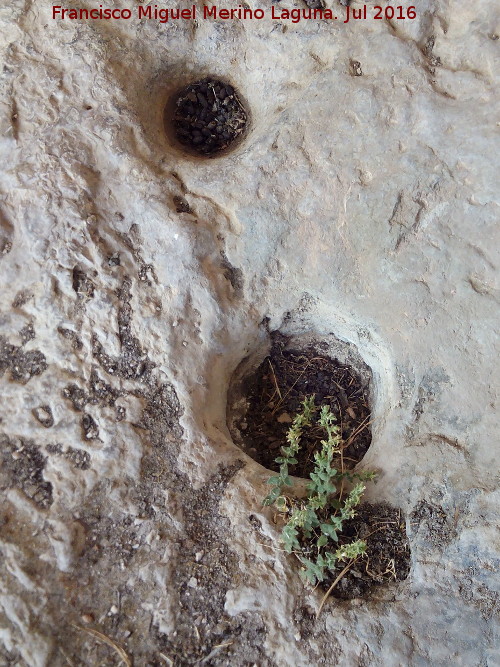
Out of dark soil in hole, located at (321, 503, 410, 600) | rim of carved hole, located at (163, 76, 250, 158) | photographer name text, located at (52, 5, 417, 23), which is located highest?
photographer name text, located at (52, 5, 417, 23)

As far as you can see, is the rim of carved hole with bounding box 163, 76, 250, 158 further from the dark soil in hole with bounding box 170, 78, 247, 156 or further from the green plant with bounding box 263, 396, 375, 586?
the green plant with bounding box 263, 396, 375, 586

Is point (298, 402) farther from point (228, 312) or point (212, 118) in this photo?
point (212, 118)

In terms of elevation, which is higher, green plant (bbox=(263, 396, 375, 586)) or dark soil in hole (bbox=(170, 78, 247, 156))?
dark soil in hole (bbox=(170, 78, 247, 156))

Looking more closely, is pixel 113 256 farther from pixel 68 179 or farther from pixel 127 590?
pixel 127 590

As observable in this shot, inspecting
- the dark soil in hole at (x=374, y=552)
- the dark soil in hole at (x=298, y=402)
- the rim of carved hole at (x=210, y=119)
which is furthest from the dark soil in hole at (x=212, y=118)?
the dark soil in hole at (x=374, y=552)

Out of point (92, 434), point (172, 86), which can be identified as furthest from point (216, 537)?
point (172, 86)

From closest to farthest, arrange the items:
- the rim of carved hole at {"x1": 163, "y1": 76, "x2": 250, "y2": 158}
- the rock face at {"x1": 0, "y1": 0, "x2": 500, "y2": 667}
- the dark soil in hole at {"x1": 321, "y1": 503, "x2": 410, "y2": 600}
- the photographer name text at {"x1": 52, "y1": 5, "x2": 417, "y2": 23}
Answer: the rock face at {"x1": 0, "y1": 0, "x2": 500, "y2": 667}, the dark soil in hole at {"x1": 321, "y1": 503, "x2": 410, "y2": 600}, the photographer name text at {"x1": 52, "y1": 5, "x2": 417, "y2": 23}, the rim of carved hole at {"x1": 163, "y1": 76, "x2": 250, "y2": 158}

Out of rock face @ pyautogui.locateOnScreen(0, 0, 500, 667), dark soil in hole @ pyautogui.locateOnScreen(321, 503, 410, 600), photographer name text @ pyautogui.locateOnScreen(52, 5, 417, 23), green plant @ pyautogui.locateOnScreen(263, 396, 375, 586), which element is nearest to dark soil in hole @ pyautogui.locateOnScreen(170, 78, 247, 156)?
rock face @ pyautogui.locateOnScreen(0, 0, 500, 667)
